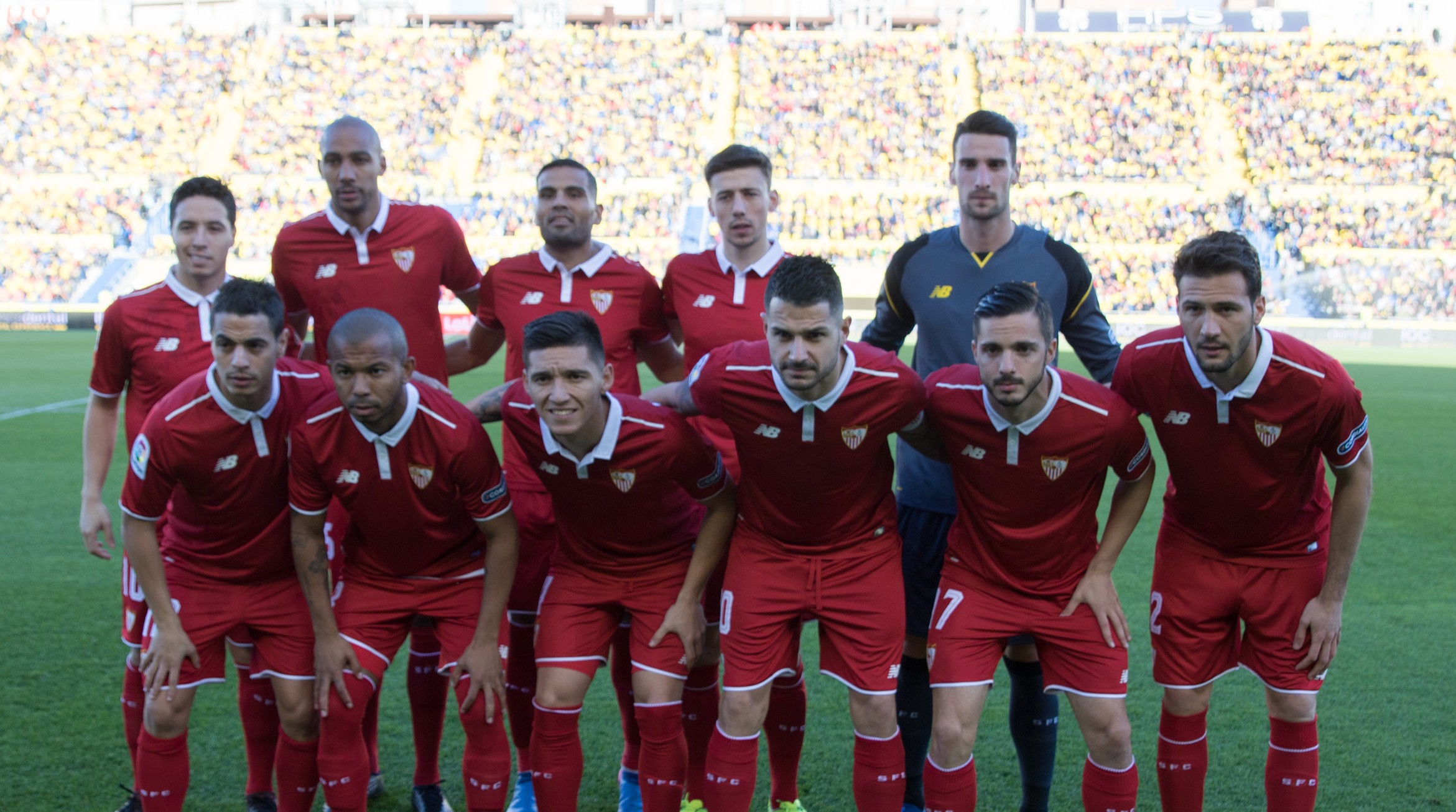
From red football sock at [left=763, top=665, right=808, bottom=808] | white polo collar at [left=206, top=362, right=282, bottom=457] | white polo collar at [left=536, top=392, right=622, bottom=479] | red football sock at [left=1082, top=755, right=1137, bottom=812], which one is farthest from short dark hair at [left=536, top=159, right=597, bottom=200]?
red football sock at [left=1082, top=755, right=1137, bottom=812]

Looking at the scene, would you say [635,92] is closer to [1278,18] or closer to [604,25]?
[604,25]

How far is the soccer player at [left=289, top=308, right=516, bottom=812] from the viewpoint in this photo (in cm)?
343

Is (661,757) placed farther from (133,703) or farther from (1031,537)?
(133,703)

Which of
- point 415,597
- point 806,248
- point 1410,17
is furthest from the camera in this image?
point 1410,17

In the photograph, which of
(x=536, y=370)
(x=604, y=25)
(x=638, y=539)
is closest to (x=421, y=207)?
(x=536, y=370)

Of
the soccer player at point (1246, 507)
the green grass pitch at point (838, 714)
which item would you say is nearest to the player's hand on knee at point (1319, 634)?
the soccer player at point (1246, 507)

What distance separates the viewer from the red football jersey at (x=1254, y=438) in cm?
339

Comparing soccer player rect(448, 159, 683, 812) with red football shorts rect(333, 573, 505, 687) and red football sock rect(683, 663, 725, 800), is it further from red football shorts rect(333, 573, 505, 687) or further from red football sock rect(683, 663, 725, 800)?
red football shorts rect(333, 573, 505, 687)

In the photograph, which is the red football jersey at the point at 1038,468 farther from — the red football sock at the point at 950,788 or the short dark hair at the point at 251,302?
the short dark hair at the point at 251,302

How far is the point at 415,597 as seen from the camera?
3680mm

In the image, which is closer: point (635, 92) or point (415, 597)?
point (415, 597)

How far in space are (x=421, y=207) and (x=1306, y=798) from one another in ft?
12.1

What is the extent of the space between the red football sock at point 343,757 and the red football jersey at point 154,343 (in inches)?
55.9

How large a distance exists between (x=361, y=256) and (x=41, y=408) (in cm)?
1121
